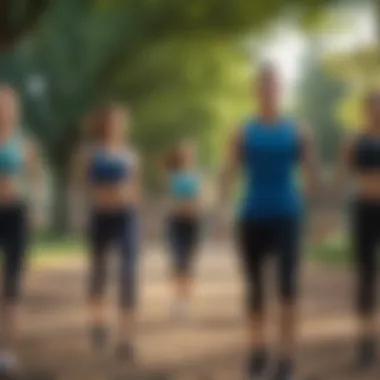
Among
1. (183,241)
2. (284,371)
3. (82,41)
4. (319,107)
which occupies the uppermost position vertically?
(82,41)

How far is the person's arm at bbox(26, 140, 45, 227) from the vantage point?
1394 millimetres

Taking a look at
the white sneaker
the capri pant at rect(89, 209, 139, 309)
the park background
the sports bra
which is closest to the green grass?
the park background

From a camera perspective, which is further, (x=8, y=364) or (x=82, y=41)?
(x=82, y=41)

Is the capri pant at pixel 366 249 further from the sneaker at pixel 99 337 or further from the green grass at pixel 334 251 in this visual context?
the sneaker at pixel 99 337

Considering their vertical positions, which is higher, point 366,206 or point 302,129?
point 302,129

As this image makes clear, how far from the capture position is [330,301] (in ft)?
4.51

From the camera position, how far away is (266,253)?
137 centimetres

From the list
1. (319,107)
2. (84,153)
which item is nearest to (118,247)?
(84,153)

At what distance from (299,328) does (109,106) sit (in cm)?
47

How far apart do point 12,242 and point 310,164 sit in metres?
0.48

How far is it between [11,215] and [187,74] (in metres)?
0.39

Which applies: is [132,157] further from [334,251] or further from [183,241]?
[334,251]

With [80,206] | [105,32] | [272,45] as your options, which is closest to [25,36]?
[105,32]

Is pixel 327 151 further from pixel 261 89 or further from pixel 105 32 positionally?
pixel 105 32
